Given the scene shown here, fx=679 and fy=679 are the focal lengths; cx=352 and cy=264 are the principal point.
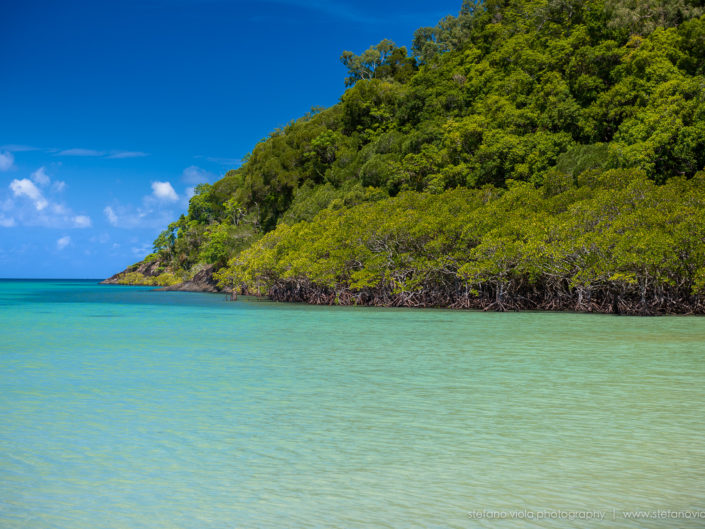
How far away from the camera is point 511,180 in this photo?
132 ft

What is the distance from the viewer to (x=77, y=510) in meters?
5.06

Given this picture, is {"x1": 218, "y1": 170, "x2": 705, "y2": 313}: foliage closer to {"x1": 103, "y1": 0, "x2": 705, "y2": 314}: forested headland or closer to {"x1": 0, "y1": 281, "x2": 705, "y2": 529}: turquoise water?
{"x1": 103, "y1": 0, "x2": 705, "y2": 314}: forested headland

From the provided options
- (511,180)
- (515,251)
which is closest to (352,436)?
(515,251)

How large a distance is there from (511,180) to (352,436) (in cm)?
3492

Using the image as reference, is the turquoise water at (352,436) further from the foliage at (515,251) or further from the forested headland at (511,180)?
the forested headland at (511,180)

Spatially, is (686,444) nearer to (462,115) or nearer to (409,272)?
(409,272)

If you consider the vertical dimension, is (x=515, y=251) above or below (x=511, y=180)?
below

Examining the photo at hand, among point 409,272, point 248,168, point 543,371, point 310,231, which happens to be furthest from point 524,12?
point 543,371

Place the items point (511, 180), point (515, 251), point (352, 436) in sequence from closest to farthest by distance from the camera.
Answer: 1. point (352, 436)
2. point (515, 251)
3. point (511, 180)

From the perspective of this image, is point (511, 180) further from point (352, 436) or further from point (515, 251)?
point (352, 436)

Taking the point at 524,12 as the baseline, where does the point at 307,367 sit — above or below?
below

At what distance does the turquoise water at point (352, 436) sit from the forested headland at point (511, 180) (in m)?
11.8

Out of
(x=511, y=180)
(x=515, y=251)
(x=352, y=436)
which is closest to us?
(x=352, y=436)

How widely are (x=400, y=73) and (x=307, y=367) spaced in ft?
217
